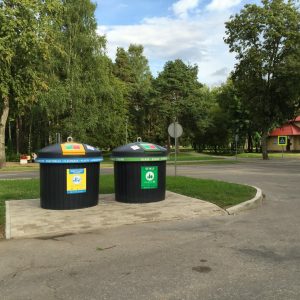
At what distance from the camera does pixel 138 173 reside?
10.4 metres

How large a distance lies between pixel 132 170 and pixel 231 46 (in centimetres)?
3169

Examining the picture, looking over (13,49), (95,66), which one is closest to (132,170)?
(13,49)

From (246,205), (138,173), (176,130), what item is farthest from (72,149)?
(176,130)

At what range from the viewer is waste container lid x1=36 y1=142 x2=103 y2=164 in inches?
367

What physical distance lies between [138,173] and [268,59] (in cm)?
3084

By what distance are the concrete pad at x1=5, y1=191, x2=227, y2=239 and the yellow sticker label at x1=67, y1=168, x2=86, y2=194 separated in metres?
0.46

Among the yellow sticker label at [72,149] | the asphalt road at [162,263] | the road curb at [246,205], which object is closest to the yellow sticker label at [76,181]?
the yellow sticker label at [72,149]

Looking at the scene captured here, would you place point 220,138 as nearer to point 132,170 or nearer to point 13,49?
point 13,49

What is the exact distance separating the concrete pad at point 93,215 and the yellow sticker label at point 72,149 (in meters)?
1.30

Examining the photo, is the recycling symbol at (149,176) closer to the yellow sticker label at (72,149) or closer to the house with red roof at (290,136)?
the yellow sticker label at (72,149)

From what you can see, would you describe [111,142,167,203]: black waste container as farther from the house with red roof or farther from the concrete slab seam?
the house with red roof

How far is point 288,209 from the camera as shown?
32.5 feet

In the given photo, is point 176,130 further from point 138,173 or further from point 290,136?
point 290,136

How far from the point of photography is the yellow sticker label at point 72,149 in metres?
9.43
